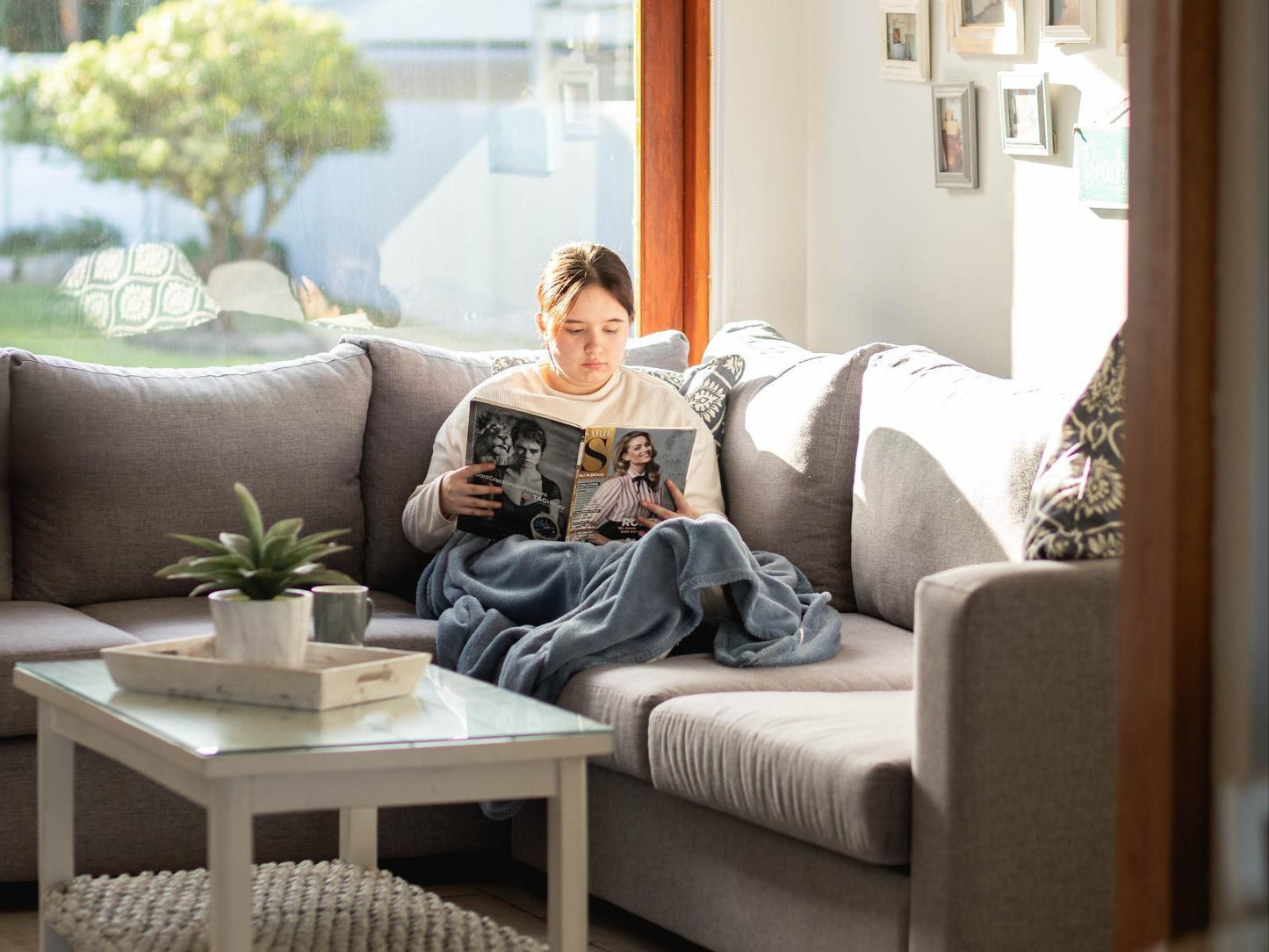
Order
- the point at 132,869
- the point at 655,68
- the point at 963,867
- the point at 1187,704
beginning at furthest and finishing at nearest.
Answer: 1. the point at 655,68
2. the point at 132,869
3. the point at 963,867
4. the point at 1187,704

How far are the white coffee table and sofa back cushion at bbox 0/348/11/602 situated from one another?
42.2 inches

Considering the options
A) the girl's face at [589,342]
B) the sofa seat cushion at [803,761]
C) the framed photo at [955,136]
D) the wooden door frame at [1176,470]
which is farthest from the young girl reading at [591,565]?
the wooden door frame at [1176,470]

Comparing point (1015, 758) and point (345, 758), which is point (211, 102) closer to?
point (345, 758)

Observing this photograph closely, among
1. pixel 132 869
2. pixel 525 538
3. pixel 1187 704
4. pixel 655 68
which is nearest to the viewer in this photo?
pixel 1187 704

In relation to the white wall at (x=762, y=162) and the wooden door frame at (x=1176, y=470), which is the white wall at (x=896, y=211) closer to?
the white wall at (x=762, y=162)

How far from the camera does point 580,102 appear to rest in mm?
3877

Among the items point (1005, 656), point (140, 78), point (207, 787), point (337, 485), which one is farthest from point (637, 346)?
point (207, 787)

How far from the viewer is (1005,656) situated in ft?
5.98

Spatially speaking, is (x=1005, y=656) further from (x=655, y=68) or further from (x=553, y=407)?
(x=655, y=68)

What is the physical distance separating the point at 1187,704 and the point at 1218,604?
74mm

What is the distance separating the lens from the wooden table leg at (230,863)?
158cm

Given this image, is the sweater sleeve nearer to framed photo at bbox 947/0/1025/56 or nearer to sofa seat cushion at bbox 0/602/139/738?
sofa seat cushion at bbox 0/602/139/738

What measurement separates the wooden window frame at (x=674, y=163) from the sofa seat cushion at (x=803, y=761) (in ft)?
5.96

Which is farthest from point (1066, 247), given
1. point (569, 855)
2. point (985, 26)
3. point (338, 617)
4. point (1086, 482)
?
point (569, 855)
